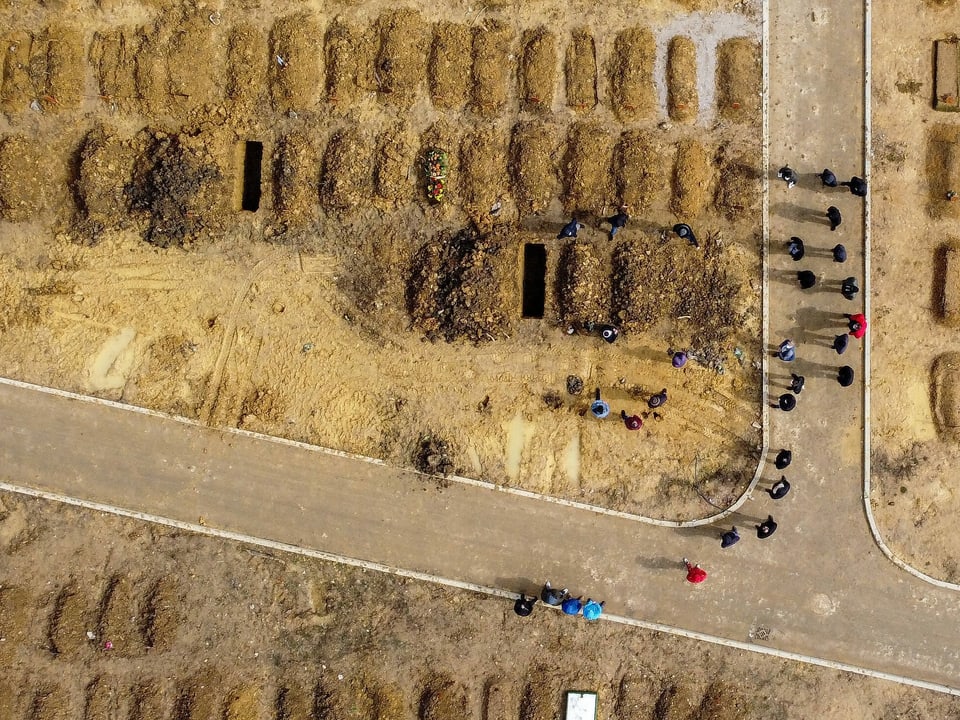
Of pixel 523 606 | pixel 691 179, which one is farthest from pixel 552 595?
pixel 691 179

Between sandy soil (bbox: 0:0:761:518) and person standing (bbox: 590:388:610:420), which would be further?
sandy soil (bbox: 0:0:761:518)

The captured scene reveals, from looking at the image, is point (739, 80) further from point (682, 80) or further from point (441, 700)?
A: point (441, 700)

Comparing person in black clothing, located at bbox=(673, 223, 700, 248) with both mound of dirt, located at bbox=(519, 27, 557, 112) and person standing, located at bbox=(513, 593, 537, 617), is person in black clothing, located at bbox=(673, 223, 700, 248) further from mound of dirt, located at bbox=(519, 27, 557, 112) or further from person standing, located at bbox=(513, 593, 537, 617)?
person standing, located at bbox=(513, 593, 537, 617)

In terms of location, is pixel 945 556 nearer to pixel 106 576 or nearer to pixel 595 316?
pixel 595 316

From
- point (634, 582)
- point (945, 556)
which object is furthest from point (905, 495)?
point (634, 582)

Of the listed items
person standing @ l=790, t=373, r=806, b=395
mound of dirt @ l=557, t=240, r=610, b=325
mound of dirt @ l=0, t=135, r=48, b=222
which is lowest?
person standing @ l=790, t=373, r=806, b=395

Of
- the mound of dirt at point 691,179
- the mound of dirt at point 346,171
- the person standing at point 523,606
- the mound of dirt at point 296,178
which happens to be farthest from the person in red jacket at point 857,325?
the mound of dirt at point 296,178

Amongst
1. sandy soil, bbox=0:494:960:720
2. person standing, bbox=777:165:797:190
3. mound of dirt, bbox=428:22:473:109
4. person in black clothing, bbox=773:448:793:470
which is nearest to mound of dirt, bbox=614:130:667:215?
person standing, bbox=777:165:797:190
